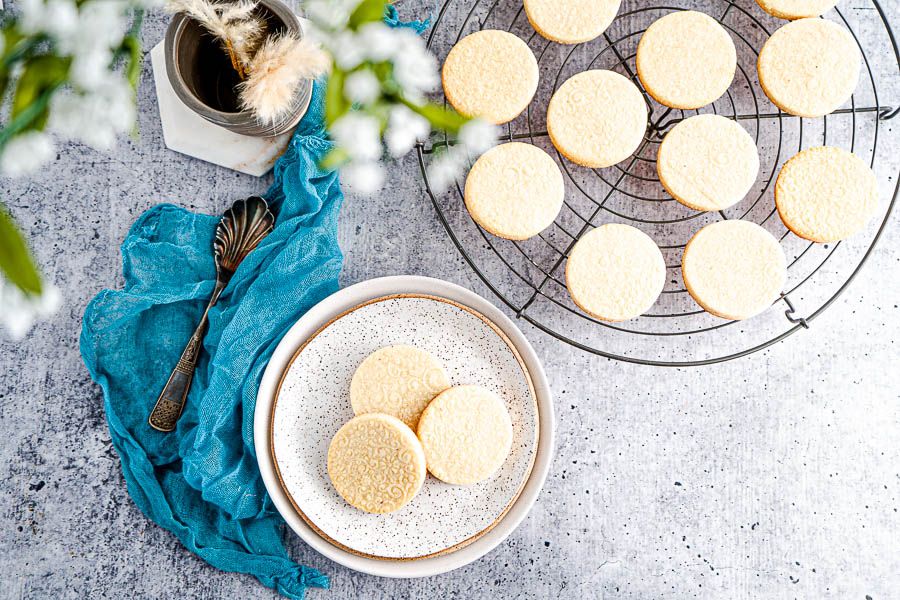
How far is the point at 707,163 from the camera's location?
Answer: 4.38ft

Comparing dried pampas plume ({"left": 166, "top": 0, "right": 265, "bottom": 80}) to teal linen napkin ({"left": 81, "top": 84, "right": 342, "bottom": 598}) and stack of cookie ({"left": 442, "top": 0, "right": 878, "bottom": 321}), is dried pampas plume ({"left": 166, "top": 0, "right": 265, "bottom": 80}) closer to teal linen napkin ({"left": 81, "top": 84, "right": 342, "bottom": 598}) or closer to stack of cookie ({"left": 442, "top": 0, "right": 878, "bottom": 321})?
teal linen napkin ({"left": 81, "top": 84, "right": 342, "bottom": 598})

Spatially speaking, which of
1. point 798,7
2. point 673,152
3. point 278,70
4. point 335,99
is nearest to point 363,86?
point 335,99

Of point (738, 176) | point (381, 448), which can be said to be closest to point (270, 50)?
point (381, 448)

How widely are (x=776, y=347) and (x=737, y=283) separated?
0.88 feet

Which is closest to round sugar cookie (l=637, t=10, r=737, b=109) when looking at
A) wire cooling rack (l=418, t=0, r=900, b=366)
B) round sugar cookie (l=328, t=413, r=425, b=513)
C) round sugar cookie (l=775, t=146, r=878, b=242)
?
wire cooling rack (l=418, t=0, r=900, b=366)

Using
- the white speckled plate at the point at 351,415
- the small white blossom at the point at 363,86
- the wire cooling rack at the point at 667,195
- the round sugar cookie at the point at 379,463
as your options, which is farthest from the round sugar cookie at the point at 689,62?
the small white blossom at the point at 363,86

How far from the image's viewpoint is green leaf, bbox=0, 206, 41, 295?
436mm

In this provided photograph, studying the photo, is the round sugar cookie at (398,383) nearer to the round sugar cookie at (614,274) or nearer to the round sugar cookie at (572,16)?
the round sugar cookie at (614,274)

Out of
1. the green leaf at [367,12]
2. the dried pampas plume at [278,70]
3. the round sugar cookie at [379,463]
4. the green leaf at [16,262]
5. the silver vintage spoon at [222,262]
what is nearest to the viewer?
the green leaf at [16,262]

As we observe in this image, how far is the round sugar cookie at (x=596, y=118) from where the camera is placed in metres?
1.33

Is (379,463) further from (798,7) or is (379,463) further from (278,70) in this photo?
(798,7)

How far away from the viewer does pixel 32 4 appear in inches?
18.5

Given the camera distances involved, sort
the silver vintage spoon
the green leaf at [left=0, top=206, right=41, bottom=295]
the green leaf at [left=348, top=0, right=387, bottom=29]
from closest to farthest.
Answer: the green leaf at [left=0, top=206, right=41, bottom=295] < the green leaf at [left=348, top=0, right=387, bottom=29] < the silver vintage spoon

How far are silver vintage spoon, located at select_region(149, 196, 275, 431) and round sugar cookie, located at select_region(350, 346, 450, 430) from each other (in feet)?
1.18
